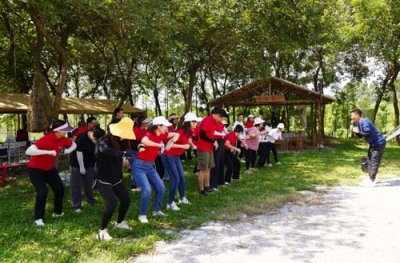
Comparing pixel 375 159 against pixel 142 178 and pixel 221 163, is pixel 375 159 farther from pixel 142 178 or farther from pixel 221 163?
pixel 142 178

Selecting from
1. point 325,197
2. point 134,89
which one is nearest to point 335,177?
point 325,197

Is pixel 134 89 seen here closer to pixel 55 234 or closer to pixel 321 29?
pixel 321 29

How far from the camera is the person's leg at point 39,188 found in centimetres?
586

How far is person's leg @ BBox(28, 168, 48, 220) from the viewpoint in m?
5.86

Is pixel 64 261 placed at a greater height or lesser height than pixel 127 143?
lesser

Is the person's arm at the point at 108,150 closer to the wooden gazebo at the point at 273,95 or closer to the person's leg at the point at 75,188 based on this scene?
the person's leg at the point at 75,188

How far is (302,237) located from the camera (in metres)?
5.24

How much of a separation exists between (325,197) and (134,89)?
21922mm

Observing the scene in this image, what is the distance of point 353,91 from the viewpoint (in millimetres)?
28484

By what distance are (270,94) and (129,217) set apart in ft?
42.8

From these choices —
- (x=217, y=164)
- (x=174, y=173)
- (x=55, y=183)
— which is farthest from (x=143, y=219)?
(x=217, y=164)

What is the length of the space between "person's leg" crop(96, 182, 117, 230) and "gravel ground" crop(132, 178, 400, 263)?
743 millimetres

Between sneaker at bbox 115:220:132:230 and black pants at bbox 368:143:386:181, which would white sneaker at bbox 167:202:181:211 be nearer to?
sneaker at bbox 115:220:132:230

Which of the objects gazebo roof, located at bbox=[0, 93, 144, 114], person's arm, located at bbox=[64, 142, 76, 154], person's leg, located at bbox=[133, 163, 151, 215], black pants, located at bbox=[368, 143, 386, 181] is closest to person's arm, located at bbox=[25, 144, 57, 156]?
person's arm, located at bbox=[64, 142, 76, 154]
